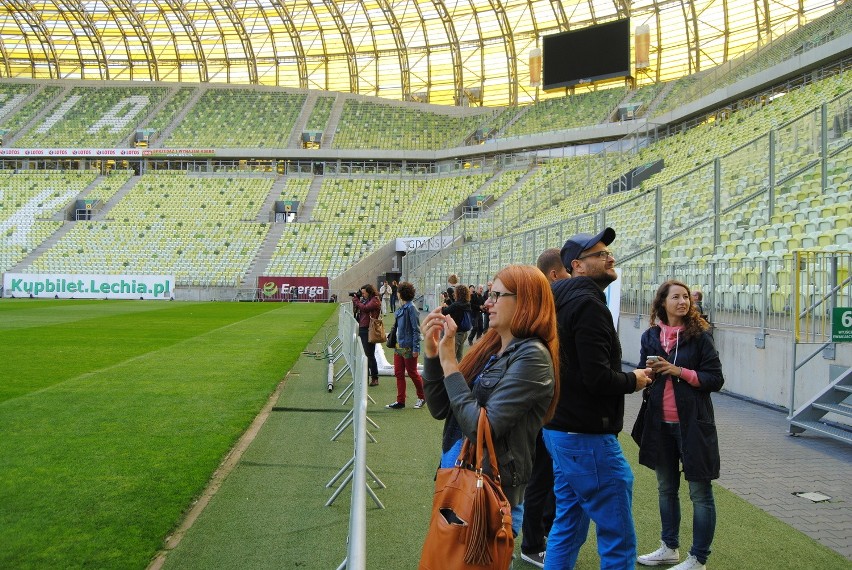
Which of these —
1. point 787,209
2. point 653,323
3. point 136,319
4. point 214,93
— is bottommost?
point 136,319

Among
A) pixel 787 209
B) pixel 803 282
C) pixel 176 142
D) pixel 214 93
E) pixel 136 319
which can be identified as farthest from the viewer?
pixel 214 93

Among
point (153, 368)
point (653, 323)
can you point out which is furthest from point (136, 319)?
point (653, 323)

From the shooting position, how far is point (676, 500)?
4531mm

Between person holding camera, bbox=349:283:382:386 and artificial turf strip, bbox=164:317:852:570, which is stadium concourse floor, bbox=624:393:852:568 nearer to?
artificial turf strip, bbox=164:317:852:570

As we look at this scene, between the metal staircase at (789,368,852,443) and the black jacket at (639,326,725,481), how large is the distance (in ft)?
12.9

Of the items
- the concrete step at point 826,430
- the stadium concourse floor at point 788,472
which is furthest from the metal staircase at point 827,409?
the stadium concourse floor at point 788,472

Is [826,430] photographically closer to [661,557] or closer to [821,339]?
[821,339]

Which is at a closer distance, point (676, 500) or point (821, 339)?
point (676, 500)

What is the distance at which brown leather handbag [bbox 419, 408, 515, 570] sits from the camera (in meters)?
2.60

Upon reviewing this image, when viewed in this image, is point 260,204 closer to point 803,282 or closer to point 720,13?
point 720,13

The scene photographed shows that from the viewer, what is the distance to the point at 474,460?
9.26 ft

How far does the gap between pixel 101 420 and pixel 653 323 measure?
20.9 ft

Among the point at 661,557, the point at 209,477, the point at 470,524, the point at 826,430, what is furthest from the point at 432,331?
the point at 826,430

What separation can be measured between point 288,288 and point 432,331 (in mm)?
43159
